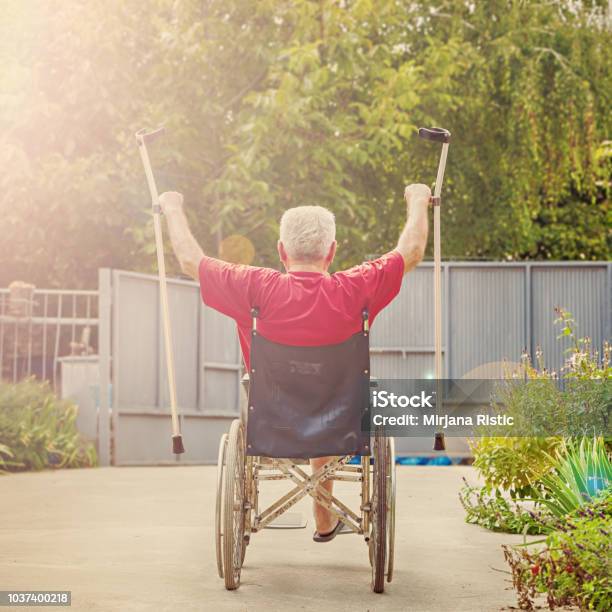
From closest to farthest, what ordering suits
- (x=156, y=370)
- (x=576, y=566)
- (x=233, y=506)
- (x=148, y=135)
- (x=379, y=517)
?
(x=576, y=566) → (x=233, y=506) → (x=379, y=517) → (x=148, y=135) → (x=156, y=370)

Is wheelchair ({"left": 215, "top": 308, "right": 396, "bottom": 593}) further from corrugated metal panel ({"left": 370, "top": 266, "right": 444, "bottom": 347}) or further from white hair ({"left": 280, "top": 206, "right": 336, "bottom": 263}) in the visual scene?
corrugated metal panel ({"left": 370, "top": 266, "right": 444, "bottom": 347})

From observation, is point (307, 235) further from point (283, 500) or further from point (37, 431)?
point (37, 431)

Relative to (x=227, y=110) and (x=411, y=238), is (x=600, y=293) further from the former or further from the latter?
(x=411, y=238)

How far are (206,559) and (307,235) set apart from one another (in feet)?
5.62

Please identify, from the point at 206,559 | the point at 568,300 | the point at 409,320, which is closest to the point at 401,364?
the point at 409,320

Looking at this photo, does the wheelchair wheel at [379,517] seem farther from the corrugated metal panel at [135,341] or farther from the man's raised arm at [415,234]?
the corrugated metal panel at [135,341]

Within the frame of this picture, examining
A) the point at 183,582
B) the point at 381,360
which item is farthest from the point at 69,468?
the point at 183,582

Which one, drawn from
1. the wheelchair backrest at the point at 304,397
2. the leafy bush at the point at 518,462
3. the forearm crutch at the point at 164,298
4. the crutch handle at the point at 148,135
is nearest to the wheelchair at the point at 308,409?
Result: the wheelchair backrest at the point at 304,397

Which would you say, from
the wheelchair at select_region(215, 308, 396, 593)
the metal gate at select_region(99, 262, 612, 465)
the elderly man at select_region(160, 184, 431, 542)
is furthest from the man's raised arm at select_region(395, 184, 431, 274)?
the metal gate at select_region(99, 262, 612, 465)

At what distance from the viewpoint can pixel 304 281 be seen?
4.83m

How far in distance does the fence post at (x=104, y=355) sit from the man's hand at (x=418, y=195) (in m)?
7.38

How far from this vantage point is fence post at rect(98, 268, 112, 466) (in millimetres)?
12078

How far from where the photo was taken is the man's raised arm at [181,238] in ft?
16.0

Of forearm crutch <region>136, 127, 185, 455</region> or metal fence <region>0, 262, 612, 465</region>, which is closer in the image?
forearm crutch <region>136, 127, 185, 455</region>
